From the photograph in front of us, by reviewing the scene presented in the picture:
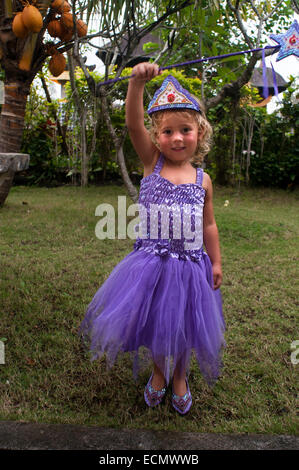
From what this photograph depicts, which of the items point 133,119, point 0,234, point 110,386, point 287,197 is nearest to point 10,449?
point 110,386

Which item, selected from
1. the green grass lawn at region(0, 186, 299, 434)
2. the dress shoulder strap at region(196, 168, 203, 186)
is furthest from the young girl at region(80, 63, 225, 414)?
the green grass lawn at region(0, 186, 299, 434)

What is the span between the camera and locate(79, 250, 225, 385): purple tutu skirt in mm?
1703

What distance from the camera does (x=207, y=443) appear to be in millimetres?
1640

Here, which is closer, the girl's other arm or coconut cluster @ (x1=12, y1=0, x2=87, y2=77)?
the girl's other arm

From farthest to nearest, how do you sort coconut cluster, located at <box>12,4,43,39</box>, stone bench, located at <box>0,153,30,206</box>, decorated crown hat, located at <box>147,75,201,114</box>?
1. coconut cluster, located at <box>12,4,43,39</box>
2. stone bench, located at <box>0,153,30,206</box>
3. decorated crown hat, located at <box>147,75,201,114</box>

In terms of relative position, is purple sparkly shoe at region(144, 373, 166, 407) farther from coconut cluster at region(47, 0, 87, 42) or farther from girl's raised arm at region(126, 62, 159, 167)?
coconut cluster at region(47, 0, 87, 42)

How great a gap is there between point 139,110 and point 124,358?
1.42m

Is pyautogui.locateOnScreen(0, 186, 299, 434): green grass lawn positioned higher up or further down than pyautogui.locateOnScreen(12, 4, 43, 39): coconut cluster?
further down

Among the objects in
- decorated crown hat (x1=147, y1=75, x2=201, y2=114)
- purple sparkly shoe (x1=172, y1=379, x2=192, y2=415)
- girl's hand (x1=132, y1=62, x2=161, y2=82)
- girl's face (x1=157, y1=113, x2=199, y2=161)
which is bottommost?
purple sparkly shoe (x1=172, y1=379, x2=192, y2=415)

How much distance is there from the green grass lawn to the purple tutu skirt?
0.27 m

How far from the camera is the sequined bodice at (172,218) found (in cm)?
183

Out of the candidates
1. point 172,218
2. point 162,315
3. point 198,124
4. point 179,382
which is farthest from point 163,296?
point 198,124

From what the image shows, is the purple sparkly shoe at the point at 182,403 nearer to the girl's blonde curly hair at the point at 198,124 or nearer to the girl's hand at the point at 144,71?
the girl's blonde curly hair at the point at 198,124

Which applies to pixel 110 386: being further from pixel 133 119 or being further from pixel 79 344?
pixel 133 119
